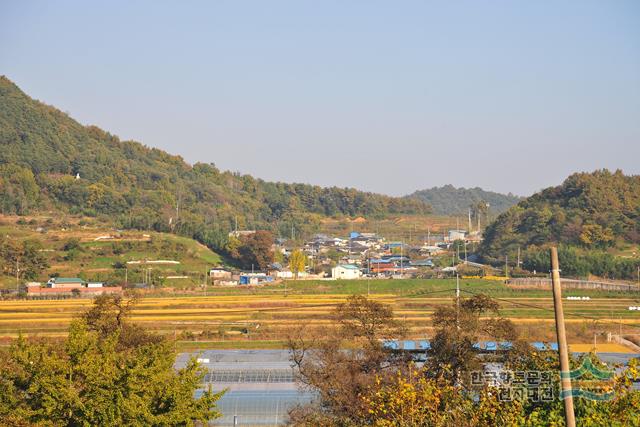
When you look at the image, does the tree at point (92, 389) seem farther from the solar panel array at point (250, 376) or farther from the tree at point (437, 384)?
the solar panel array at point (250, 376)

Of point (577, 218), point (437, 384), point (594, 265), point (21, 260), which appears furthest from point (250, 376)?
point (577, 218)

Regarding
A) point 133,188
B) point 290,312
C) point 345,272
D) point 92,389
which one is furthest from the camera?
point 133,188

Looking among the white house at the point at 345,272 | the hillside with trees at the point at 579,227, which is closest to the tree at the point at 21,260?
the white house at the point at 345,272

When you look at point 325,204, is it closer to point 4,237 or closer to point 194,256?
point 194,256

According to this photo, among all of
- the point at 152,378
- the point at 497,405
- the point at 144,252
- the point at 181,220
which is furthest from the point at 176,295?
the point at 497,405

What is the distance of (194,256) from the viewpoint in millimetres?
63344

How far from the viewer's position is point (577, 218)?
67000 millimetres

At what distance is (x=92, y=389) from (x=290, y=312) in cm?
2508

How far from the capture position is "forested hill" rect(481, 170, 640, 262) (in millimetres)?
63781

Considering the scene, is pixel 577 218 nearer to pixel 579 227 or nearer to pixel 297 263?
pixel 579 227

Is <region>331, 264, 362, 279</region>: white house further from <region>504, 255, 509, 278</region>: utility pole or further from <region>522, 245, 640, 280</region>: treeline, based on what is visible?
<region>522, 245, 640, 280</region>: treeline

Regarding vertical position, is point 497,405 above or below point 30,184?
below

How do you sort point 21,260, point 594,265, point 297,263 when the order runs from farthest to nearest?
point 297,263 → point 594,265 → point 21,260

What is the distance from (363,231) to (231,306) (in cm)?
5903
